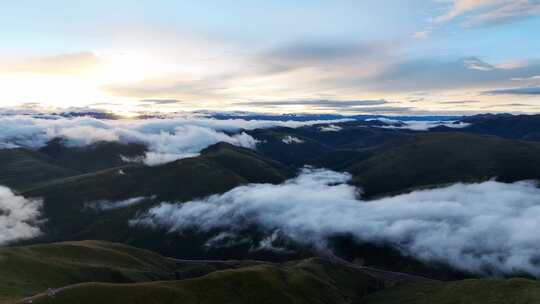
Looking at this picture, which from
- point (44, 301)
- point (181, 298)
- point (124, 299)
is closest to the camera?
point (44, 301)

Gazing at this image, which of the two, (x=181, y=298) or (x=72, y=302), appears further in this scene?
(x=181, y=298)

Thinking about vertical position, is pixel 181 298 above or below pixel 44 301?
below

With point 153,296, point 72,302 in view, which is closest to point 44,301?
point 72,302

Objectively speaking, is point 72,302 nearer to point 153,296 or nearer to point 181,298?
point 153,296

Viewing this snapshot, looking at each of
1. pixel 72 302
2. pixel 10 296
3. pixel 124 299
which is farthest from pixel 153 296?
pixel 10 296

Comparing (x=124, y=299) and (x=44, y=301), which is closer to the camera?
(x=44, y=301)

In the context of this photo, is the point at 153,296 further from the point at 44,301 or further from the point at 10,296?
the point at 10,296

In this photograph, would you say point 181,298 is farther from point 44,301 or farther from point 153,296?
point 44,301

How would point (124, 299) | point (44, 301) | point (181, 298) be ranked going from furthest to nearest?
point (181, 298) < point (124, 299) < point (44, 301)
